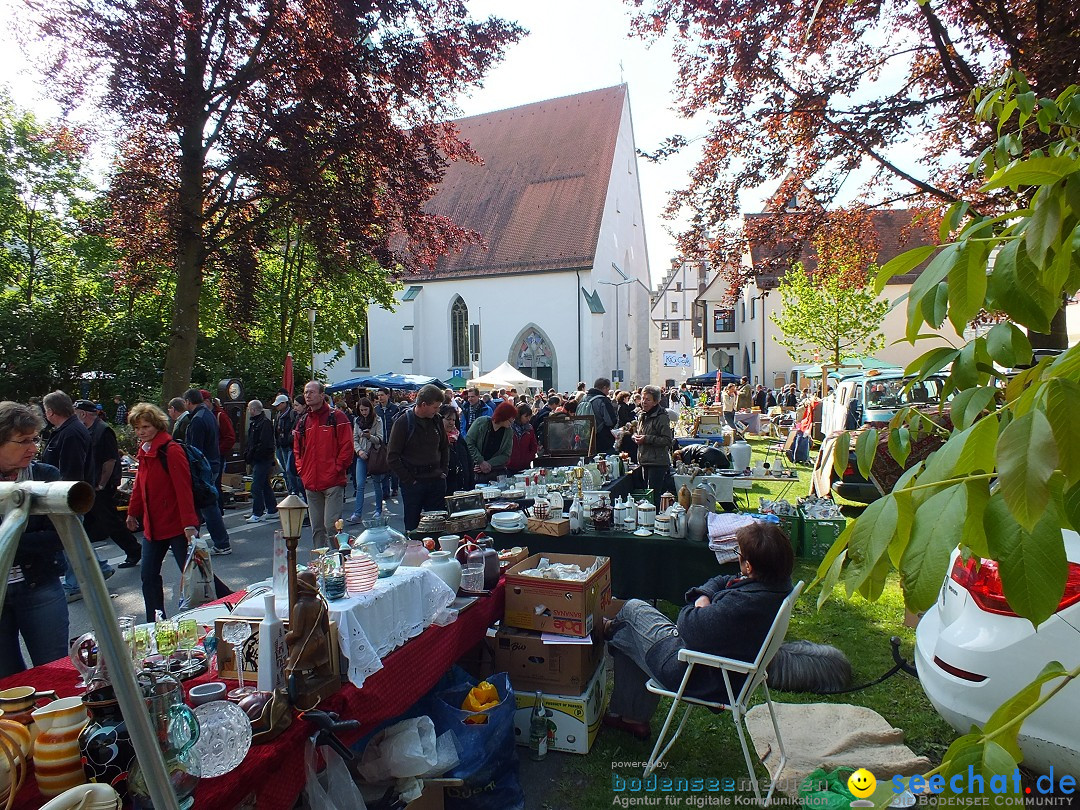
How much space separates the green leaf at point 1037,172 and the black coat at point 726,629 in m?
2.70

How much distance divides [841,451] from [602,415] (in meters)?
8.97

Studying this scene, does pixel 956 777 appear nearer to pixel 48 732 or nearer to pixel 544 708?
pixel 48 732

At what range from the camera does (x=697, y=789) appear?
3.31 meters

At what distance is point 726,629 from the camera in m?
3.26

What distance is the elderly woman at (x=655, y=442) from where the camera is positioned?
26.5 ft

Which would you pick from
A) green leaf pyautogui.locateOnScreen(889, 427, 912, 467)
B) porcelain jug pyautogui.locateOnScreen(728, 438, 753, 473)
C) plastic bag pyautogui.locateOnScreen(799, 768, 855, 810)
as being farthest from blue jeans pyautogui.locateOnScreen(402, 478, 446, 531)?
green leaf pyautogui.locateOnScreen(889, 427, 912, 467)

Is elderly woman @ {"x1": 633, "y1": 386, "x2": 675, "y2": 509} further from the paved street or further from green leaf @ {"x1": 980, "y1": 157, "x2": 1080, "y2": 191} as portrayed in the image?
green leaf @ {"x1": 980, "y1": 157, "x2": 1080, "y2": 191}

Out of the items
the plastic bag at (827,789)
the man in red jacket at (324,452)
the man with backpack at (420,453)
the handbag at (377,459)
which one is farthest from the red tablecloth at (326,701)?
the handbag at (377,459)

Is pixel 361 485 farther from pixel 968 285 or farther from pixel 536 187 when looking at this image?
pixel 536 187

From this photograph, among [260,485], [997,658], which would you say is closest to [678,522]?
[997,658]

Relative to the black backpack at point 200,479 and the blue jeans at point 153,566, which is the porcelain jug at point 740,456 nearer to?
the black backpack at point 200,479

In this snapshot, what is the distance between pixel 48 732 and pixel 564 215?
3793 centimetres

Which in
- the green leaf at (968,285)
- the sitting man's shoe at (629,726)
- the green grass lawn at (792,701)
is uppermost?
the green leaf at (968,285)

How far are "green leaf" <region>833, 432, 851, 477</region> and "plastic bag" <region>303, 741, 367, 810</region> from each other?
2.14 m
